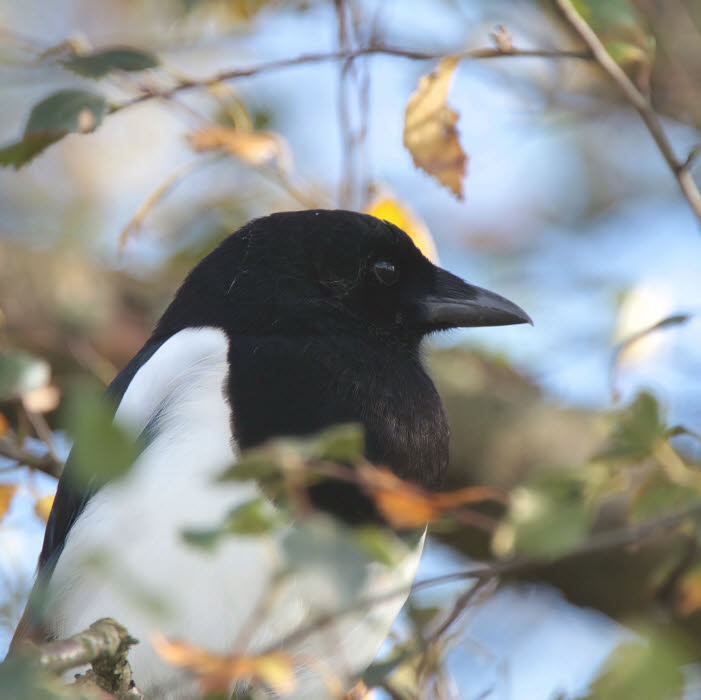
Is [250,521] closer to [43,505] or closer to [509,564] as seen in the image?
[509,564]

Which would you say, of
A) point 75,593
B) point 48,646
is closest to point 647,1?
point 75,593

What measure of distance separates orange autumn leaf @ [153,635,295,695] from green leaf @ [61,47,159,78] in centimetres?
120

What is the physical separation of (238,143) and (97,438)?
1.67 meters

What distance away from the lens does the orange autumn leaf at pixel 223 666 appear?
1.27 metres

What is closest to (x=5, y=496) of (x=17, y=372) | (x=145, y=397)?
(x=145, y=397)

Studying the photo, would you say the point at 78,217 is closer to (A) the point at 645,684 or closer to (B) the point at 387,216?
(B) the point at 387,216

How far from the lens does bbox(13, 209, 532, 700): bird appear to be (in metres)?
2.32

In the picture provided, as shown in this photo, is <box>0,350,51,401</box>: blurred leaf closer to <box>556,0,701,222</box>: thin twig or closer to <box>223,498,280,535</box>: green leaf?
<box>223,498,280,535</box>: green leaf

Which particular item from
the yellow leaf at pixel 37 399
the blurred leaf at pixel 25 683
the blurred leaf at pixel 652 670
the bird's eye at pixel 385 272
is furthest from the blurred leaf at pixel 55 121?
the blurred leaf at pixel 652 670

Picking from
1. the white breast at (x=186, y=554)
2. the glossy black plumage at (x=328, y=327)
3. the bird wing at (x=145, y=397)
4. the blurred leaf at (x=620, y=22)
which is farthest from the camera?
the bird wing at (x=145, y=397)

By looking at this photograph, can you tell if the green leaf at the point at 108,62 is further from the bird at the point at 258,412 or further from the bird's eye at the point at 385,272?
the bird's eye at the point at 385,272

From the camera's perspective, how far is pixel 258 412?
238 centimetres

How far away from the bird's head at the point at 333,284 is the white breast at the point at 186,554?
167mm

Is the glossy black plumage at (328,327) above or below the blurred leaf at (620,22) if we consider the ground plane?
below
